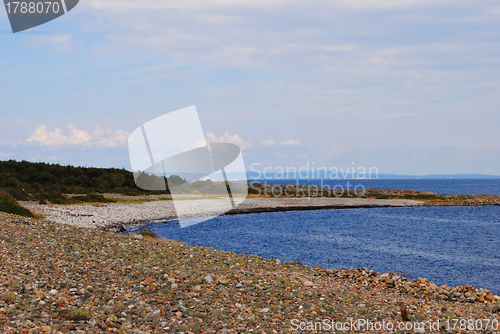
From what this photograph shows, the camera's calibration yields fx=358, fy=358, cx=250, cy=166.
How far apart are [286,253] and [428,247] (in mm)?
11246

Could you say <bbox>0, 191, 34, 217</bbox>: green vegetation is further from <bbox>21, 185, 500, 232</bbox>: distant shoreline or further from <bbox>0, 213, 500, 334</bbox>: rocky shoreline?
<bbox>0, 213, 500, 334</bbox>: rocky shoreline

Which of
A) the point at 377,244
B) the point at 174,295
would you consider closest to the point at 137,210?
the point at 377,244

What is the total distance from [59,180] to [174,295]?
52.3 m

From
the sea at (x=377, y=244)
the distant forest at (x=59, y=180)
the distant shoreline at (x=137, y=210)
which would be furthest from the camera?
the distant forest at (x=59, y=180)

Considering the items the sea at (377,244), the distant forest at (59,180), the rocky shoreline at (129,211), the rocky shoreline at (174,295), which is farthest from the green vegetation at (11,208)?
the distant forest at (59,180)

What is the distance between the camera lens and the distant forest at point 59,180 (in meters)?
41.5

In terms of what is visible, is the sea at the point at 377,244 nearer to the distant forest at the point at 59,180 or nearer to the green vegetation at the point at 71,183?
the green vegetation at the point at 71,183

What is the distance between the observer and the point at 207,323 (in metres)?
6.71

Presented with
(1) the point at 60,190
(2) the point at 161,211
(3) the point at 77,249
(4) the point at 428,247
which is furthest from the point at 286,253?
(1) the point at 60,190

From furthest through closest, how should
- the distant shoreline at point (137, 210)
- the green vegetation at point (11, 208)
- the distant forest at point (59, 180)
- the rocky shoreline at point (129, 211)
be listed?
the distant forest at point (59, 180) < the distant shoreline at point (137, 210) < the rocky shoreline at point (129, 211) < the green vegetation at point (11, 208)

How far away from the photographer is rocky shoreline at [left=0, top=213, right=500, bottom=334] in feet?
21.1

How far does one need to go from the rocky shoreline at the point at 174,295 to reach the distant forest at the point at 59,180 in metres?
31.6

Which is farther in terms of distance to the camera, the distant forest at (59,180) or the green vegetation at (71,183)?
the distant forest at (59,180)

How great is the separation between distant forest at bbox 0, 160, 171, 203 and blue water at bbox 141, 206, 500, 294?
19835 millimetres
